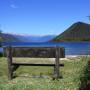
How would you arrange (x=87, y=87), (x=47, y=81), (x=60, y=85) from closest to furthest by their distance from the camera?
(x=87, y=87) → (x=60, y=85) → (x=47, y=81)

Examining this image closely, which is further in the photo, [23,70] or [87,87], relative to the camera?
[23,70]

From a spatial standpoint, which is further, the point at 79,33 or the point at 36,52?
the point at 36,52

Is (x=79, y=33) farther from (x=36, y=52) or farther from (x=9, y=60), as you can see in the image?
(x=9, y=60)

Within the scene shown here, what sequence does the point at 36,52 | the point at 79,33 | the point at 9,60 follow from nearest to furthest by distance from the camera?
the point at 79,33 < the point at 36,52 < the point at 9,60

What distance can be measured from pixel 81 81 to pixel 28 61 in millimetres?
1869

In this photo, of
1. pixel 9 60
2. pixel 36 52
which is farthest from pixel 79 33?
pixel 9 60

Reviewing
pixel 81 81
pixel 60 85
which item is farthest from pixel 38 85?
pixel 81 81

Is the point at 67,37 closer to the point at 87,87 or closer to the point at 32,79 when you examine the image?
the point at 87,87

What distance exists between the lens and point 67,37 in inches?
258

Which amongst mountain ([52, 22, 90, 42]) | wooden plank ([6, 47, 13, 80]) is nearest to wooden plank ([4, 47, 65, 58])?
wooden plank ([6, 47, 13, 80])

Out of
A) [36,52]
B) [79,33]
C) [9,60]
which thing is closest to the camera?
[79,33]

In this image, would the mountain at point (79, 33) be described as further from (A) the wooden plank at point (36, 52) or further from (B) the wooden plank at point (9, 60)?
(B) the wooden plank at point (9, 60)

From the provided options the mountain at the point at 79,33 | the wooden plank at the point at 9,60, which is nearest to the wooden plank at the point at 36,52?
the wooden plank at the point at 9,60

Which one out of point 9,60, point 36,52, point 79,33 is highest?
point 79,33
